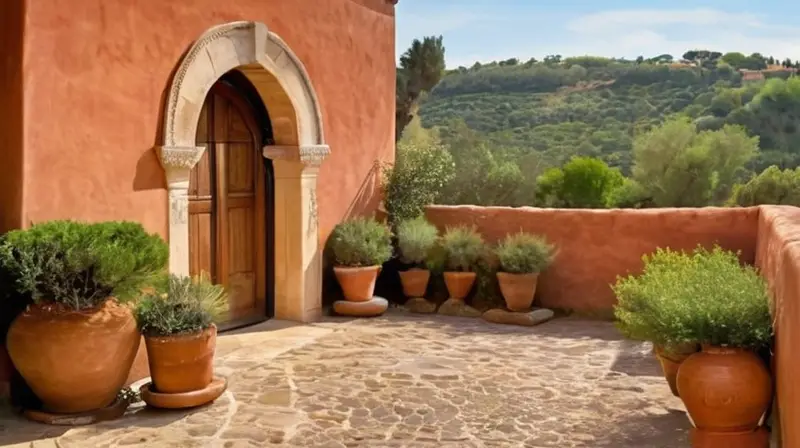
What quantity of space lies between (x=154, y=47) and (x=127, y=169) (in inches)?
38.5

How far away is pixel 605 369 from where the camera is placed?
695 centimetres

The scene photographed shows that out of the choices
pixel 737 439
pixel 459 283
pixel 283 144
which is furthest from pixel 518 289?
pixel 737 439

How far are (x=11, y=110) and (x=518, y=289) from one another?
519cm

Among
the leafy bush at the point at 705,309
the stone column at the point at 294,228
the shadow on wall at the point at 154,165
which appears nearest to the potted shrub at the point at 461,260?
the stone column at the point at 294,228

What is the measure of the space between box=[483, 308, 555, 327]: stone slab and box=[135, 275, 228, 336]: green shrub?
12.2 feet

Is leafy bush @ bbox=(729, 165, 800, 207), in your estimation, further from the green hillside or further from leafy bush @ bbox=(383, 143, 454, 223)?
leafy bush @ bbox=(383, 143, 454, 223)

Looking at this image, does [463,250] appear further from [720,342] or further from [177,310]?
[720,342]

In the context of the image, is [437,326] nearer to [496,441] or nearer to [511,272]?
[511,272]

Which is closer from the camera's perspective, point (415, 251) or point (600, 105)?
point (415, 251)

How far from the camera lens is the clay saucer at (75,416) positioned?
5355mm

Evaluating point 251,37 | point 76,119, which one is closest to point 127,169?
point 76,119

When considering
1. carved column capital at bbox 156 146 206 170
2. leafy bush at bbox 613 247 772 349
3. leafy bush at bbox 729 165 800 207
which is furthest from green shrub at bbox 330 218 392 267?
leafy bush at bbox 729 165 800 207

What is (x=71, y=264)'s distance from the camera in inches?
207

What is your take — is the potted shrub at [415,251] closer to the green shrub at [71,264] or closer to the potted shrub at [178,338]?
the potted shrub at [178,338]
